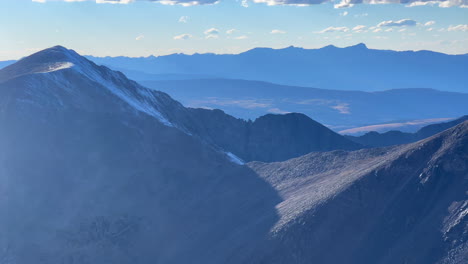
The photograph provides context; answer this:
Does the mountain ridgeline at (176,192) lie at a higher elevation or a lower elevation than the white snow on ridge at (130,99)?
lower

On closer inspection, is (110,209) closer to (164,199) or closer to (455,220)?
(164,199)

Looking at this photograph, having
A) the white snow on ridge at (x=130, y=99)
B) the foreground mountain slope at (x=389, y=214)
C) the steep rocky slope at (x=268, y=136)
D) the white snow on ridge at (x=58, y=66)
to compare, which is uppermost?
the white snow on ridge at (x=58, y=66)

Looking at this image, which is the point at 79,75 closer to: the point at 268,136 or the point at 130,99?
the point at 130,99

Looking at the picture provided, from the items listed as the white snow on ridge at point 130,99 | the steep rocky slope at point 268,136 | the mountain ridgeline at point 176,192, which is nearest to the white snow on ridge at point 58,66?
the mountain ridgeline at point 176,192

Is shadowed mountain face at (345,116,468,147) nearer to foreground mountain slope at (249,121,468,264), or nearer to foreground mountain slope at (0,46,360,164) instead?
foreground mountain slope at (0,46,360,164)

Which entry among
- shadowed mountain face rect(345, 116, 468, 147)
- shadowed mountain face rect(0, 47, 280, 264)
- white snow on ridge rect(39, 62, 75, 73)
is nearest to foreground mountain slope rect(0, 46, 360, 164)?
white snow on ridge rect(39, 62, 75, 73)

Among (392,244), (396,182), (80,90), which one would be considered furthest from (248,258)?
(80,90)

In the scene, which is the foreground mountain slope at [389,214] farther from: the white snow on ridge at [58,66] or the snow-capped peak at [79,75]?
the white snow on ridge at [58,66]
